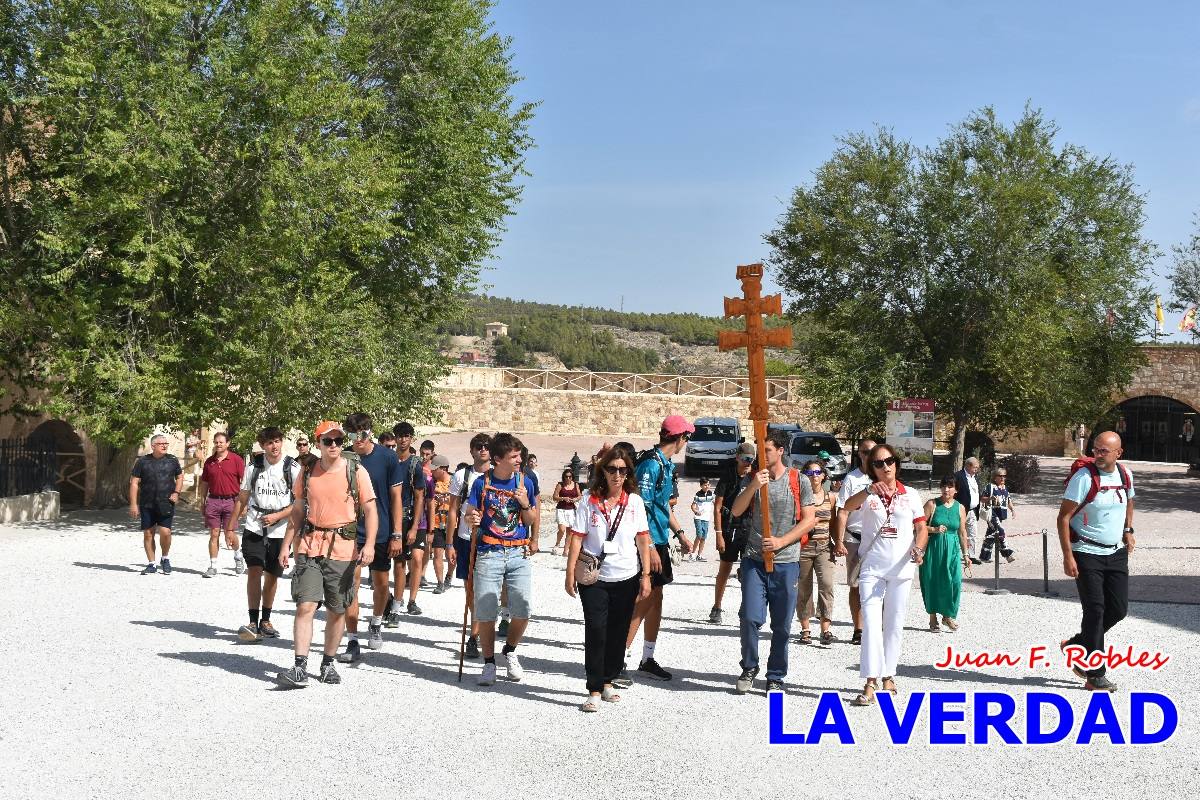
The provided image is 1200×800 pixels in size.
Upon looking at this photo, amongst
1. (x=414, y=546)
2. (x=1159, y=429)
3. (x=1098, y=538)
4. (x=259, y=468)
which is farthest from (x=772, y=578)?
(x=1159, y=429)

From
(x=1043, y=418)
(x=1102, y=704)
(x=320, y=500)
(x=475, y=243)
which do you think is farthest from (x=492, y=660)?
(x=1043, y=418)

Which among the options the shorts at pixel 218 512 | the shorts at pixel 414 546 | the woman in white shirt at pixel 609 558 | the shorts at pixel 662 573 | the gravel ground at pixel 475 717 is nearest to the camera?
the gravel ground at pixel 475 717

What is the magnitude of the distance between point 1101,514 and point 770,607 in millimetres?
2407

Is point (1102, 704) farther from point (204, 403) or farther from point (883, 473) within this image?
point (204, 403)

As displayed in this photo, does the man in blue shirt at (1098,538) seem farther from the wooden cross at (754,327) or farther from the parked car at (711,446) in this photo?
the parked car at (711,446)

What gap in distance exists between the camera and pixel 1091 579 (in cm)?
848

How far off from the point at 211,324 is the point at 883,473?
45.9 ft

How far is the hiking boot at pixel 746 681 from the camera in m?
8.13

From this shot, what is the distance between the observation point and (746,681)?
26.8ft

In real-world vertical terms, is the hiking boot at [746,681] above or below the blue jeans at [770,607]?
below

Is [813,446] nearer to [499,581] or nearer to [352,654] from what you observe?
[352,654]

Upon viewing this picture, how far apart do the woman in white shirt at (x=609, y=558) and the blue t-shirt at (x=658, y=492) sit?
0.83 metres

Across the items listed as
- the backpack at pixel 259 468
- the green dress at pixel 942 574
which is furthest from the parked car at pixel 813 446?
the backpack at pixel 259 468

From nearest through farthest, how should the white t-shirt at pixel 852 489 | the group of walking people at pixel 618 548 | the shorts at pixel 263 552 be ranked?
the group of walking people at pixel 618 548 < the shorts at pixel 263 552 < the white t-shirt at pixel 852 489
